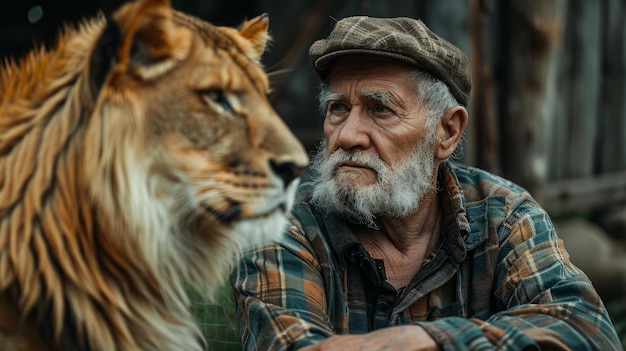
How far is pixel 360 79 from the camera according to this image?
338 centimetres

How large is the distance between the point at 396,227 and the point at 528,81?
4.02 metres

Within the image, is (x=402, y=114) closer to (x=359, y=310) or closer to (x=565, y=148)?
(x=359, y=310)


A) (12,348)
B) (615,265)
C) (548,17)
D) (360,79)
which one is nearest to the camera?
(12,348)

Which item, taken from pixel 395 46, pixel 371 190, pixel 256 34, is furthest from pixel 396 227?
pixel 256 34

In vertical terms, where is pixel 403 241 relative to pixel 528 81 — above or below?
above

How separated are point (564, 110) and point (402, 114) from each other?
5.77 metres

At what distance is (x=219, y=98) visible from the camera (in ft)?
7.16

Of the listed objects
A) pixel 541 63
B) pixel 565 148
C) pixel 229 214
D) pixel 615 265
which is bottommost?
pixel 615 265

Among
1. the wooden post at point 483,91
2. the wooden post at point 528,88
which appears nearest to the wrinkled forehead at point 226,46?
the wooden post at point 483,91

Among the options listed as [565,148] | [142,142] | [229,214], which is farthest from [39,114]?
[565,148]

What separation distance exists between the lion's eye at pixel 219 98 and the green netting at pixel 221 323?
1.53m

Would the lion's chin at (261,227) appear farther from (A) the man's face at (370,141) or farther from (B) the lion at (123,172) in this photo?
(A) the man's face at (370,141)

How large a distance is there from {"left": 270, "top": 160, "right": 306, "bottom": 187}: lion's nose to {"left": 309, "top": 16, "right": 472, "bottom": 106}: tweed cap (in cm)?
114

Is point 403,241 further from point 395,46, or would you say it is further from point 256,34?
point 256,34
